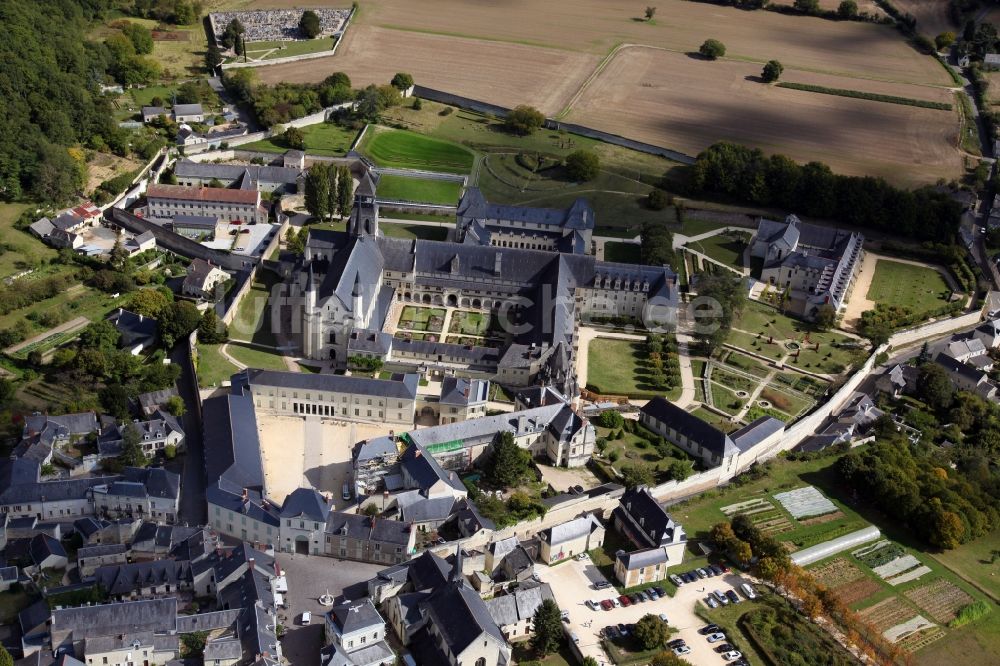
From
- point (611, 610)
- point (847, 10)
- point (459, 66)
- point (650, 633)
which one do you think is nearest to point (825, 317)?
point (611, 610)

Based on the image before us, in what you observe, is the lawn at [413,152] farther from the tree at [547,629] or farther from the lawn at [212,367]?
the tree at [547,629]

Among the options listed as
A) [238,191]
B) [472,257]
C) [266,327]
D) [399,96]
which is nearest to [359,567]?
[266,327]

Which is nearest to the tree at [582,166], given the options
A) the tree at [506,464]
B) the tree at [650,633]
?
the tree at [506,464]

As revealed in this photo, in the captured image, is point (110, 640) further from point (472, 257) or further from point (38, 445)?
point (472, 257)

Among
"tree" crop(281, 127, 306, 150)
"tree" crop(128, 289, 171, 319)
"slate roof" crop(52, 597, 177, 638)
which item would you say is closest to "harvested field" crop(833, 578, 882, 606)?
"slate roof" crop(52, 597, 177, 638)

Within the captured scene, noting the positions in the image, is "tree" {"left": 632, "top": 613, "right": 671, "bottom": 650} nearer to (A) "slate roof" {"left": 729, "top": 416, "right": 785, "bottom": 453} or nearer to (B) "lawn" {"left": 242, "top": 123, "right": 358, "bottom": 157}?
(A) "slate roof" {"left": 729, "top": 416, "right": 785, "bottom": 453}

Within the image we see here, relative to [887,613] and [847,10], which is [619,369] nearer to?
[887,613]
